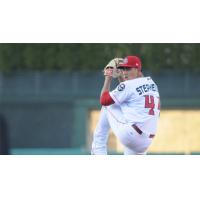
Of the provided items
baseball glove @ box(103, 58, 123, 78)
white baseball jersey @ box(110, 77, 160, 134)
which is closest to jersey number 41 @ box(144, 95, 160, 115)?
white baseball jersey @ box(110, 77, 160, 134)

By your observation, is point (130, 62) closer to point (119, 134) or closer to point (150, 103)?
point (150, 103)

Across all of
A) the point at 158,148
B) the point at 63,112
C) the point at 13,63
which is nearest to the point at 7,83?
the point at 13,63

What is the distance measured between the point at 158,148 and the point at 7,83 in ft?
22.8

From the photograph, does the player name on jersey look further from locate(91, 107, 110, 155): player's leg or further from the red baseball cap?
locate(91, 107, 110, 155): player's leg

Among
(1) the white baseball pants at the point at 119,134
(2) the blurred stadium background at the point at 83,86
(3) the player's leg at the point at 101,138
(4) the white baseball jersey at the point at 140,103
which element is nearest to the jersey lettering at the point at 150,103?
(4) the white baseball jersey at the point at 140,103

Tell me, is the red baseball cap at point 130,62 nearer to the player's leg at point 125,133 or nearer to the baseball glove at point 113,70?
the baseball glove at point 113,70

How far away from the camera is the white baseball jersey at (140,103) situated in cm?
918

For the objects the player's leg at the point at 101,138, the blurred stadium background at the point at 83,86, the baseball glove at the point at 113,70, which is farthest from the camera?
the blurred stadium background at the point at 83,86

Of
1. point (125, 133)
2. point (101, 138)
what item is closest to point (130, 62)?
point (125, 133)

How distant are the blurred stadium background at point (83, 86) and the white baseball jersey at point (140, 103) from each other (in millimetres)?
20123

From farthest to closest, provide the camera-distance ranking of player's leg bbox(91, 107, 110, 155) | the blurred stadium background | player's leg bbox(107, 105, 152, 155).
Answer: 1. the blurred stadium background
2. player's leg bbox(91, 107, 110, 155)
3. player's leg bbox(107, 105, 152, 155)

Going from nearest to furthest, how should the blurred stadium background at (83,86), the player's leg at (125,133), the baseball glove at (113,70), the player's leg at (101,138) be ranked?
the baseball glove at (113,70) < the player's leg at (125,133) < the player's leg at (101,138) < the blurred stadium background at (83,86)

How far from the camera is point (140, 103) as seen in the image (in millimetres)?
9211

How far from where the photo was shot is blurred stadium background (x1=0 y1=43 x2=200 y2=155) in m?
29.8
